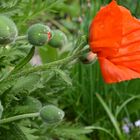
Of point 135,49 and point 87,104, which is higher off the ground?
point 135,49

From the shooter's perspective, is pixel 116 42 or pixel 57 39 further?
pixel 57 39

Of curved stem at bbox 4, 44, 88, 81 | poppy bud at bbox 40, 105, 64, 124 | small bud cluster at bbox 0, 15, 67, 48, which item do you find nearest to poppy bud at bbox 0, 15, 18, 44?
small bud cluster at bbox 0, 15, 67, 48

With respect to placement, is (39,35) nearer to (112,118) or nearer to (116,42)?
(116,42)

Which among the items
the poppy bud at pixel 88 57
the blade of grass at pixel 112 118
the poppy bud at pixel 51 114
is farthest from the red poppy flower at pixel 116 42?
the blade of grass at pixel 112 118

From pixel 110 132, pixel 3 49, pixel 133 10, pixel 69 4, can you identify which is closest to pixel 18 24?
pixel 3 49

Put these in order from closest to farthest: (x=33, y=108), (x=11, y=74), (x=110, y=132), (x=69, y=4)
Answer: (x=11, y=74), (x=33, y=108), (x=110, y=132), (x=69, y=4)

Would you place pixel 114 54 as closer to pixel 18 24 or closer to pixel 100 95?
pixel 18 24

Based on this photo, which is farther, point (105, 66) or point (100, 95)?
point (100, 95)

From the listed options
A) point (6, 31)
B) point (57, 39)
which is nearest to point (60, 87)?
point (57, 39)
